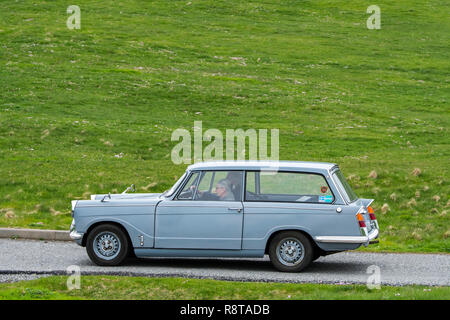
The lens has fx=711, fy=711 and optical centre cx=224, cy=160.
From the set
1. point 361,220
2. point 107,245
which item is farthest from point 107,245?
point 361,220

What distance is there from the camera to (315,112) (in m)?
36.4

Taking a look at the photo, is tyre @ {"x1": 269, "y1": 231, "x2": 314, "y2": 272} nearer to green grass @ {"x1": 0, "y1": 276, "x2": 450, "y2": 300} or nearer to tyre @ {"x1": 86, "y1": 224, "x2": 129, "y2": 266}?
green grass @ {"x1": 0, "y1": 276, "x2": 450, "y2": 300}

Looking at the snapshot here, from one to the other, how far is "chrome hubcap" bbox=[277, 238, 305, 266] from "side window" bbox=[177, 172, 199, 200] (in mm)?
1794

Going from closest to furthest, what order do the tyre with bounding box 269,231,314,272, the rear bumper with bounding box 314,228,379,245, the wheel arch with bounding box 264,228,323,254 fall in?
the rear bumper with bounding box 314,228,379,245 < the tyre with bounding box 269,231,314,272 < the wheel arch with bounding box 264,228,323,254

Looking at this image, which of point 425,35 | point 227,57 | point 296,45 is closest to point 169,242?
point 227,57

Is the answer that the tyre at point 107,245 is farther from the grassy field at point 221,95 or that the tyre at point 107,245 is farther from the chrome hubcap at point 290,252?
the grassy field at point 221,95

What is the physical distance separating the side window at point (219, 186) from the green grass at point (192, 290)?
200 cm

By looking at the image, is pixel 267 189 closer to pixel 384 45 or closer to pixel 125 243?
pixel 125 243

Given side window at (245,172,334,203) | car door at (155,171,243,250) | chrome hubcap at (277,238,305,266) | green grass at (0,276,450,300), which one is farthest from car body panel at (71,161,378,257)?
green grass at (0,276,450,300)

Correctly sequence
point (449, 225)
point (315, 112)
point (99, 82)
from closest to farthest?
point (449, 225) → point (315, 112) → point (99, 82)

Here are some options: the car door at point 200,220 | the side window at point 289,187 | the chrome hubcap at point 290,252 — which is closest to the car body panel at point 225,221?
the car door at point 200,220

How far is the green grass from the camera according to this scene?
9.77 metres

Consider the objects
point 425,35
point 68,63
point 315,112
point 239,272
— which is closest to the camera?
point 239,272

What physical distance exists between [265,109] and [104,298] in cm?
2721
